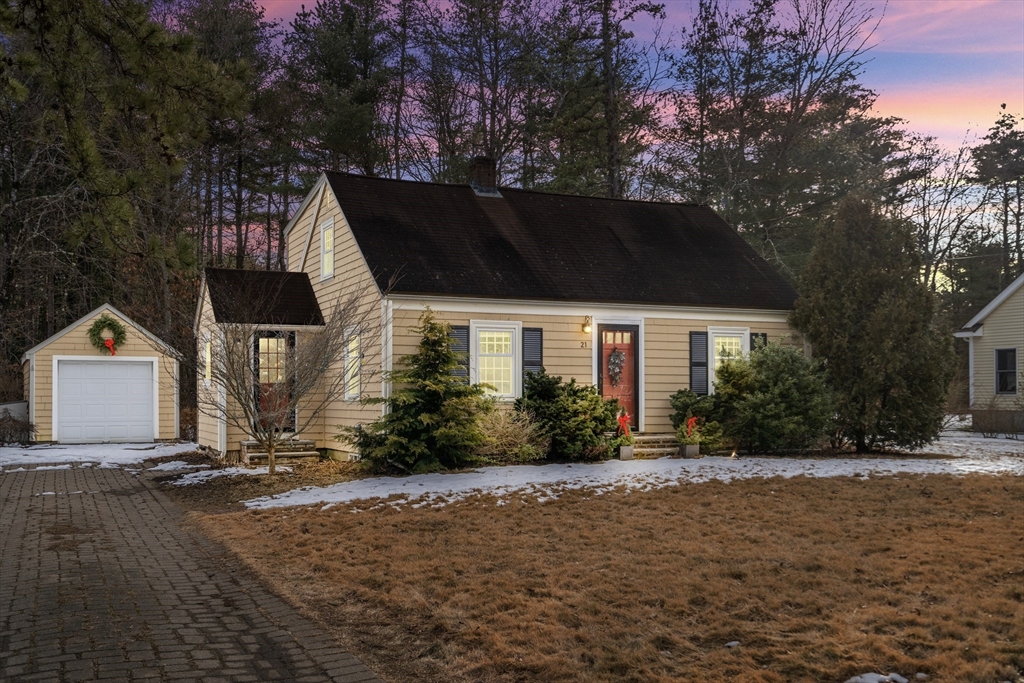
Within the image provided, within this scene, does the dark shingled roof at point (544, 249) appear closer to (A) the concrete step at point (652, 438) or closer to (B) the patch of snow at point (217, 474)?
(A) the concrete step at point (652, 438)

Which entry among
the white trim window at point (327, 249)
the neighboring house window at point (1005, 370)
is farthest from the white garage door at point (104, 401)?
the neighboring house window at point (1005, 370)

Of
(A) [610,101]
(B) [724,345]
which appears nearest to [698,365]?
(B) [724,345]

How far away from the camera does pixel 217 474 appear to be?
15.6 metres

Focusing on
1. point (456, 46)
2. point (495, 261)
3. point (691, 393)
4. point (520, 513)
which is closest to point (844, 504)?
point (520, 513)

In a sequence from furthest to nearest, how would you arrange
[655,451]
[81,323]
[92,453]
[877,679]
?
1. [81,323]
2. [92,453]
3. [655,451]
4. [877,679]

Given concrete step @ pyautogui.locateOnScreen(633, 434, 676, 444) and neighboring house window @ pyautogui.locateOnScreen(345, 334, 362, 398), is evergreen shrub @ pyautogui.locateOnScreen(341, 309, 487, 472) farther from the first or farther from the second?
concrete step @ pyautogui.locateOnScreen(633, 434, 676, 444)

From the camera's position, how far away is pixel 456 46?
1193 inches

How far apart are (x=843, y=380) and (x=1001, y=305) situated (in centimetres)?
1205

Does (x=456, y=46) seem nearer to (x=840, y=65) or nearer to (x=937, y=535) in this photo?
(x=840, y=65)

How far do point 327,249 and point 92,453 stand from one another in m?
7.34

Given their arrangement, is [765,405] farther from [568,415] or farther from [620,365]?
[568,415]

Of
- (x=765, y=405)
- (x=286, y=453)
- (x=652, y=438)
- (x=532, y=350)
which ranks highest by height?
(x=532, y=350)

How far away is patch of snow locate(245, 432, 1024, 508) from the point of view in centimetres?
1225

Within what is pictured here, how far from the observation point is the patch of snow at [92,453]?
19.0m
